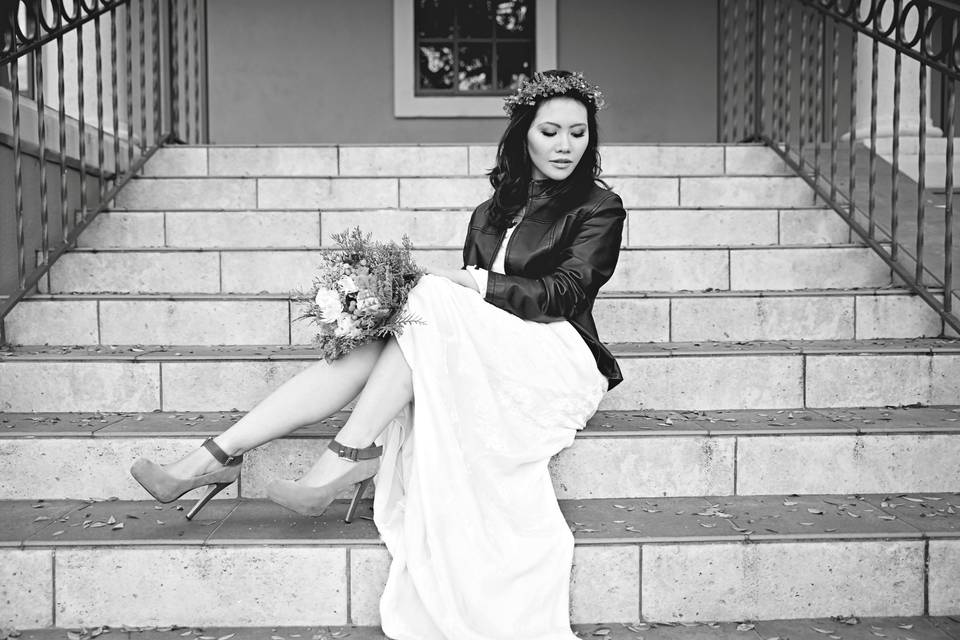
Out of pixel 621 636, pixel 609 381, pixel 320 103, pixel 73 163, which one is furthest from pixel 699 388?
pixel 320 103

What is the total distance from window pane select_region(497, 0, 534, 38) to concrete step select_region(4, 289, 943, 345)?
4549 mm

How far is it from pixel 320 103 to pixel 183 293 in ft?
12.5

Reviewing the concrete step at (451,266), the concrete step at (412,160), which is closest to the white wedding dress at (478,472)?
the concrete step at (451,266)

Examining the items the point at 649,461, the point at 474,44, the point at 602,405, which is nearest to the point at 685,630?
the point at 649,461

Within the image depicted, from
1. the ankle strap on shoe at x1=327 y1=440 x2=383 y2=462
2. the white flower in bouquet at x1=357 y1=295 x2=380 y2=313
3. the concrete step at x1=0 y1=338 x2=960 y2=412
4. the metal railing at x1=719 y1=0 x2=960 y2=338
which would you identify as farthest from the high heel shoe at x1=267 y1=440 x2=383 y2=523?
the metal railing at x1=719 y1=0 x2=960 y2=338

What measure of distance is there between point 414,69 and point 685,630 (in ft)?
18.7

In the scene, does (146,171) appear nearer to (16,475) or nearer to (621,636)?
(16,475)

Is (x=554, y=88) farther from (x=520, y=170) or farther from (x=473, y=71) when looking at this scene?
(x=473, y=71)

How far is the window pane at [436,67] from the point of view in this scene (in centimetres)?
683

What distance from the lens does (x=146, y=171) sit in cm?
430

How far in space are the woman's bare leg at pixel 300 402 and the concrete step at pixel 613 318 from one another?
913mm

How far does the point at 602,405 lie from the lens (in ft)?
9.10

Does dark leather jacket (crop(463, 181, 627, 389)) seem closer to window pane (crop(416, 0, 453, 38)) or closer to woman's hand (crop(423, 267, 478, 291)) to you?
woman's hand (crop(423, 267, 478, 291))

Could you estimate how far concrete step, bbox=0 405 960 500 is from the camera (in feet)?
7.72
